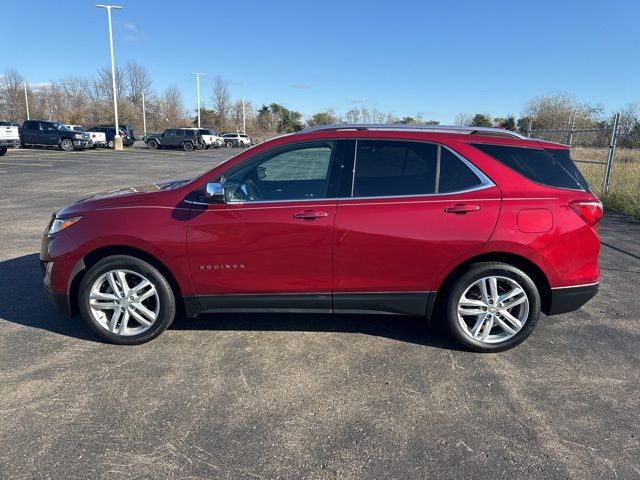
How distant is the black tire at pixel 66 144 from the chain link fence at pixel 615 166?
32.1 metres

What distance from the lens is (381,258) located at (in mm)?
3572

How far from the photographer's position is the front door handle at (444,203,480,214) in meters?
3.51

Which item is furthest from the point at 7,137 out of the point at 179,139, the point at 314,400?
the point at 314,400

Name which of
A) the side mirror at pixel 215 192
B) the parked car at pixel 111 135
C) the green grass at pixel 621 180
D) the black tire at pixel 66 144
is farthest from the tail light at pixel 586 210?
the parked car at pixel 111 135

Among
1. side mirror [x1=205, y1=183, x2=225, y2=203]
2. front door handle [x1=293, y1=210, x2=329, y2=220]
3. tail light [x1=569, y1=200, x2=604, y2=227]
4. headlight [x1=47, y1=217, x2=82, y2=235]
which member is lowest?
headlight [x1=47, y1=217, x2=82, y2=235]

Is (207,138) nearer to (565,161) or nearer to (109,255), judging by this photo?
(109,255)

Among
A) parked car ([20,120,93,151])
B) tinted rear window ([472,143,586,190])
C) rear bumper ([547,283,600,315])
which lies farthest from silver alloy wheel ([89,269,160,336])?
parked car ([20,120,93,151])

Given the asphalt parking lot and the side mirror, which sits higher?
the side mirror

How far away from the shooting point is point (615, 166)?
11.9 m

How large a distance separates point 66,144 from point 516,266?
35984 millimetres

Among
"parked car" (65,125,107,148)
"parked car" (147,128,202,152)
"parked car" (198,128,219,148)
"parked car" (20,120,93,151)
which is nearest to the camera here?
"parked car" (20,120,93,151)

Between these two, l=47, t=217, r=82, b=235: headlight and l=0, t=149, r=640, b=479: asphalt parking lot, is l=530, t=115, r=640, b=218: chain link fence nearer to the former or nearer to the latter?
l=0, t=149, r=640, b=479: asphalt parking lot

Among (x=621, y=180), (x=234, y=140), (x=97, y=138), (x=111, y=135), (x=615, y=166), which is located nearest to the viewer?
(x=621, y=180)

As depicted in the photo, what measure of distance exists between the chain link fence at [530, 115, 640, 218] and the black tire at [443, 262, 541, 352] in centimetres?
751
